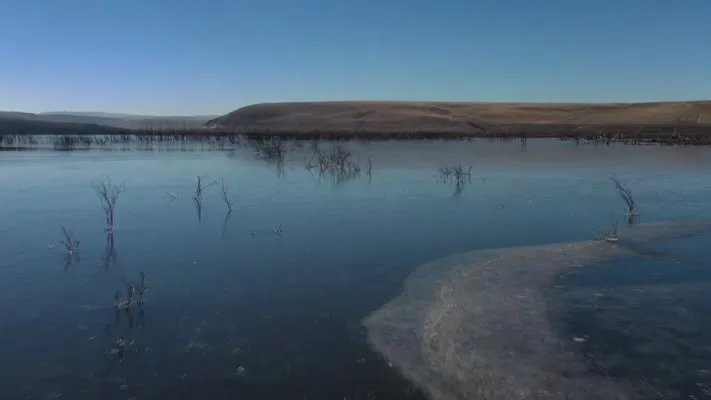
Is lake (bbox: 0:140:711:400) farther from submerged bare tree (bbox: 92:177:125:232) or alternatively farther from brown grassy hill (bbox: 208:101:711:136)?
brown grassy hill (bbox: 208:101:711:136)

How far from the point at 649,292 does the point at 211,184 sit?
31.5 ft

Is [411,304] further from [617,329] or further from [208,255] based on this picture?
[208,255]

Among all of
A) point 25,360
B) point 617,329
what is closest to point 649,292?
point 617,329

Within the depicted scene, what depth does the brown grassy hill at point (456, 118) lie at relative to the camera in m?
49.7

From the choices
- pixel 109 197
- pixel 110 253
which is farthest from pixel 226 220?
pixel 109 197

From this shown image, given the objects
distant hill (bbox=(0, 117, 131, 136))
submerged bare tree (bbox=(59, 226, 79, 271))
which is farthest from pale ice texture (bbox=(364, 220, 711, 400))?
distant hill (bbox=(0, 117, 131, 136))

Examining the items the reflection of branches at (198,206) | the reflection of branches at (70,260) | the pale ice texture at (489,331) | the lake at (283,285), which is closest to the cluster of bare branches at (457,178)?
the lake at (283,285)

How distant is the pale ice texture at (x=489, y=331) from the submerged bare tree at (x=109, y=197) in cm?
464

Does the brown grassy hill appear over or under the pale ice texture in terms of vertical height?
over

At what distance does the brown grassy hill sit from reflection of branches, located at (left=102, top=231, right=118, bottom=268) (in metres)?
38.1

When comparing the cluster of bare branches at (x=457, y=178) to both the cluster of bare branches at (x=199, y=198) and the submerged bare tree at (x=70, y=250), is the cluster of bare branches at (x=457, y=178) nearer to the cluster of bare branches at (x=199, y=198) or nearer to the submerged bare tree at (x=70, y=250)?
the cluster of bare branches at (x=199, y=198)

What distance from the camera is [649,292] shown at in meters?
5.29

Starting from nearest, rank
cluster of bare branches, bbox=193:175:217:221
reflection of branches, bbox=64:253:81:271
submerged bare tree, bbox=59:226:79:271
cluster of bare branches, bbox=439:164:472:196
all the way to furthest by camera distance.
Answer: reflection of branches, bbox=64:253:81:271, submerged bare tree, bbox=59:226:79:271, cluster of bare branches, bbox=193:175:217:221, cluster of bare branches, bbox=439:164:472:196

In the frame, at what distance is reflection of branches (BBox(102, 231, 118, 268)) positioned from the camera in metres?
6.44
